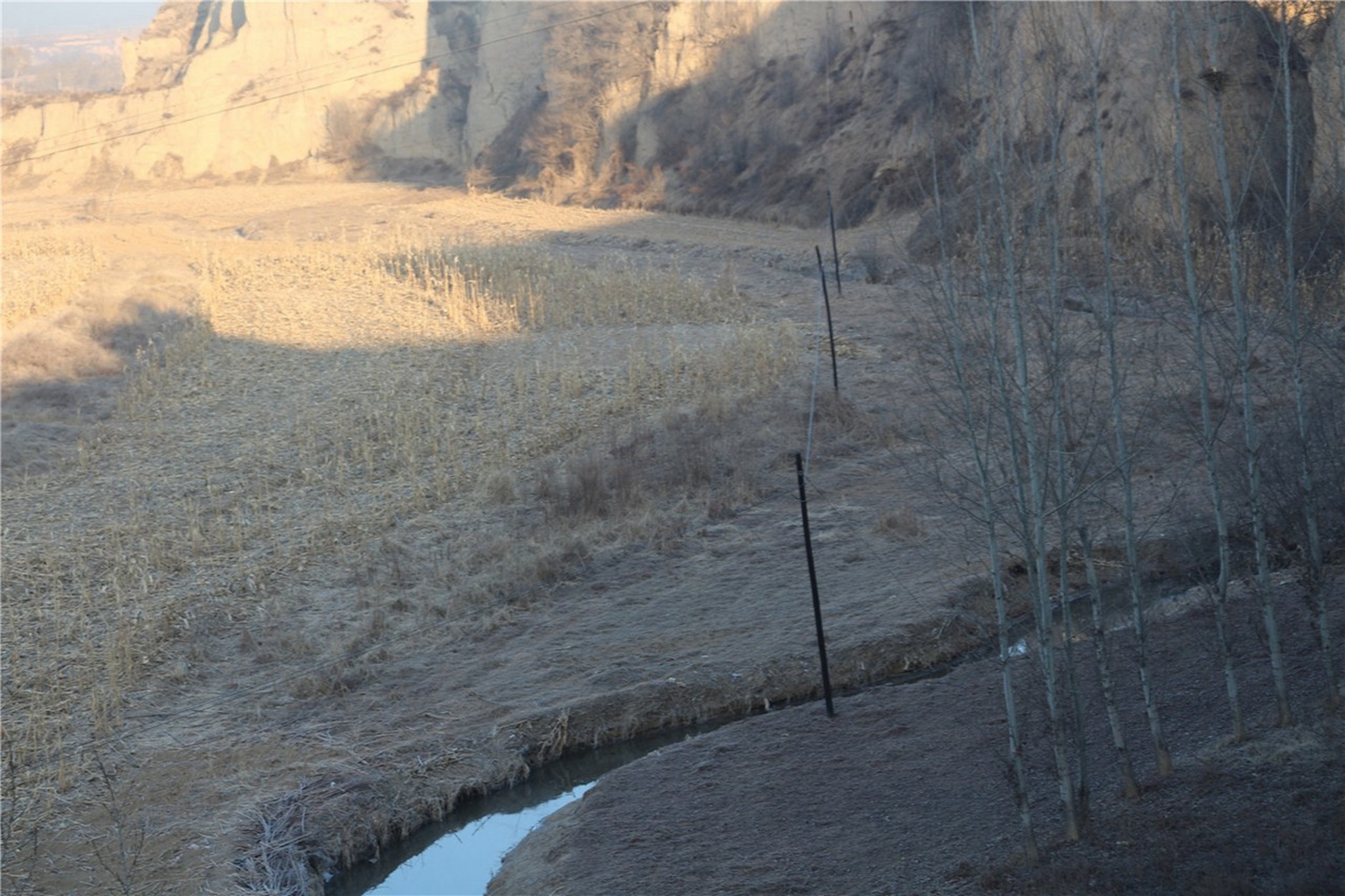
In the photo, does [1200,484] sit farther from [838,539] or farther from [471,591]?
[471,591]

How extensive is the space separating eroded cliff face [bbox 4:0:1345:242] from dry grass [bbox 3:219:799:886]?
Answer: 5.47 m

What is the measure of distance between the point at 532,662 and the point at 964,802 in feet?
16.3

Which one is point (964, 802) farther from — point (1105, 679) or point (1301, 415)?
point (1301, 415)

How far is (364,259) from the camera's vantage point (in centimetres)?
3067

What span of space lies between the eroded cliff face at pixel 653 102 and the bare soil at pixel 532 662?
12.6 feet

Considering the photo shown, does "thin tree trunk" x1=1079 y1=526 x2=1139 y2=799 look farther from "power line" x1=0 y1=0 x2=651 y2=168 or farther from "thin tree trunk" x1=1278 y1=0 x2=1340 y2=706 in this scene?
"power line" x1=0 y1=0 x2=651 y2=168

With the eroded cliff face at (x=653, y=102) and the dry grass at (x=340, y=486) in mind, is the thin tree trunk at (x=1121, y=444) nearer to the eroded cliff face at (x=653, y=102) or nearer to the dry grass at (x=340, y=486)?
the eroded cliff face at (x=653, y=102)

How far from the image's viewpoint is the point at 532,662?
41.3ft

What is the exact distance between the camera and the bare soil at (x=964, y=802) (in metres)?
6.93

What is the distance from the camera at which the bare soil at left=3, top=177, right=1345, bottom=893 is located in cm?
892

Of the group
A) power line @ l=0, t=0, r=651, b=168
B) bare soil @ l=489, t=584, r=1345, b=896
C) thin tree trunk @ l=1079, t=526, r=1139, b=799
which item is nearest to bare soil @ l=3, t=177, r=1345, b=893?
bare soil @ l=489, t=584, r=1345, b=896

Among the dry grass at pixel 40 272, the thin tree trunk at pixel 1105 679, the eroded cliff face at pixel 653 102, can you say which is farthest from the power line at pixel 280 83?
the thin tree trunk at pixel 1105 679


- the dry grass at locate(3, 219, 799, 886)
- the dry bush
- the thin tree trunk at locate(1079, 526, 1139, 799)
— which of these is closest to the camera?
the thin tree trunk at locate(1079, 526, 1139, 799)

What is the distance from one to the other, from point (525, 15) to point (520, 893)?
171ft
